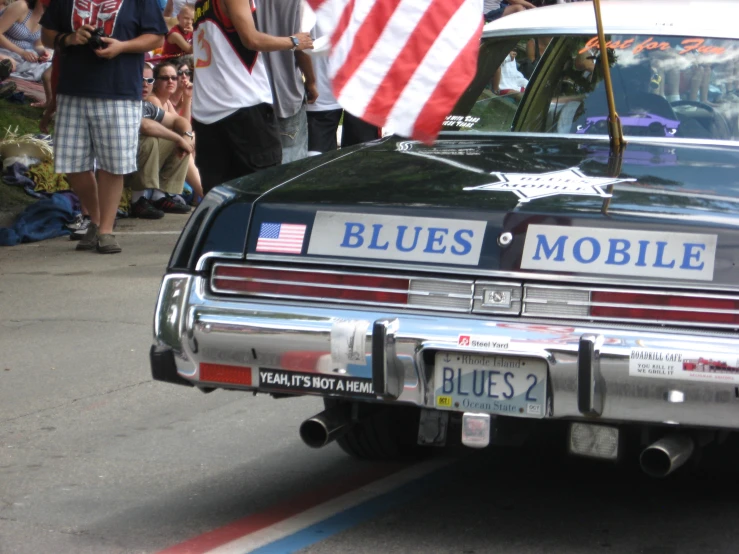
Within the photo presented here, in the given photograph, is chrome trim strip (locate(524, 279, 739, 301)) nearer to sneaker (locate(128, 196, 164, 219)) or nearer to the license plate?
the license plate

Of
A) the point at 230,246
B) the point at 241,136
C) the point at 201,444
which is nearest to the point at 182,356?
the point at 230,246

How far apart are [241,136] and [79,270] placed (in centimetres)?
217

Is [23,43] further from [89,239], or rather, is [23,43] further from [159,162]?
[89,239]

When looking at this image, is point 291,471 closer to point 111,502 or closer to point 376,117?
point 111,502

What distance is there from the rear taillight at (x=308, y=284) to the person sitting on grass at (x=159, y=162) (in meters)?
7.05

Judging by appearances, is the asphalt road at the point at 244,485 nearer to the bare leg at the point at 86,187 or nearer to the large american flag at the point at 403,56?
the large american flag at the point at 403,56

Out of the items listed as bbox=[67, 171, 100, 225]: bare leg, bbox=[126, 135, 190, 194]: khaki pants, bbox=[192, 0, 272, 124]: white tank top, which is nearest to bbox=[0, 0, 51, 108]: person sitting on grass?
bbox=[126, 135, 190, 194]: khaki pants

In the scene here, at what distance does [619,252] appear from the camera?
3.55 meters

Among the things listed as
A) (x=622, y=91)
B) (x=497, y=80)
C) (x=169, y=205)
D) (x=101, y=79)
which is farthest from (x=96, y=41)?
(x=622, y=91)

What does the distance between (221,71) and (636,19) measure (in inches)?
103

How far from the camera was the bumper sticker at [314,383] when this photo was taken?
12.1 feet

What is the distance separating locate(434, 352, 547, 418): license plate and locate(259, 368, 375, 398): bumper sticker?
0.22 meters

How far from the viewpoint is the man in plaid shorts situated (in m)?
8.80

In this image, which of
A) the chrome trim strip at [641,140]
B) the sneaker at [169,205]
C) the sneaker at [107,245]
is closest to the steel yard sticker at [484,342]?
the chrome trim strip at [641,140]
